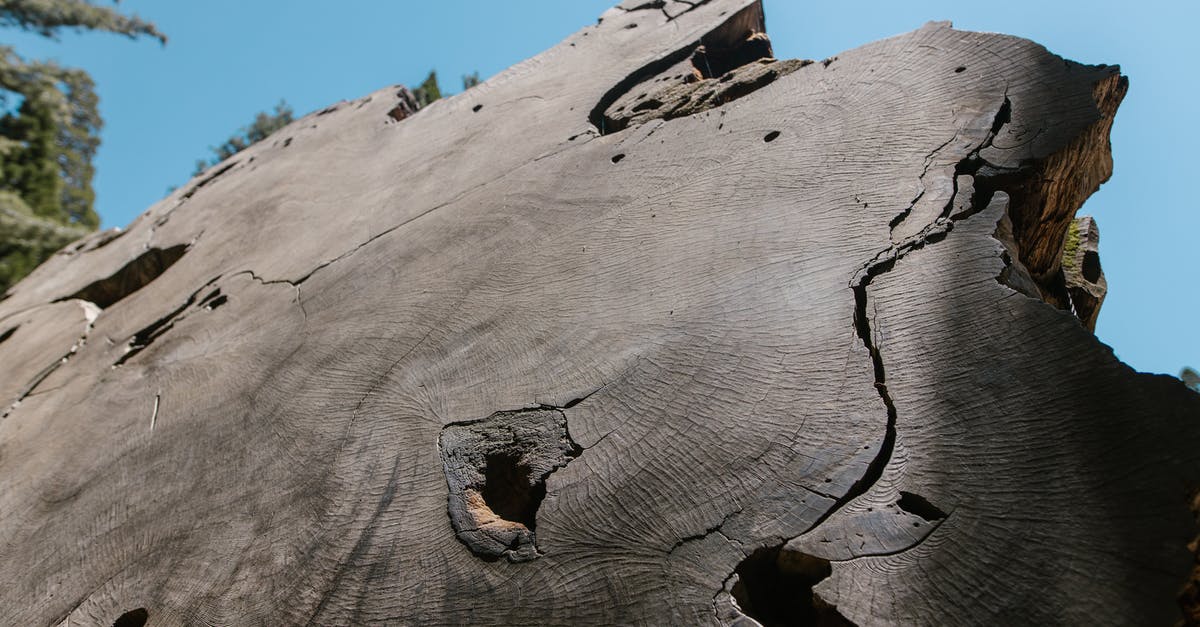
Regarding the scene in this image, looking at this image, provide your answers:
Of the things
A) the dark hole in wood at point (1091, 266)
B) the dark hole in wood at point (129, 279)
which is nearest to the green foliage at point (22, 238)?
the dark hole in wood at point (129, 279)

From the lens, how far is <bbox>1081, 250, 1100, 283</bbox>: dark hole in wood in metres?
1.54

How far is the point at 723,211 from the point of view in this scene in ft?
4.01

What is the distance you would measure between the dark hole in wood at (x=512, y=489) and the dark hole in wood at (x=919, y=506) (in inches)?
16.7

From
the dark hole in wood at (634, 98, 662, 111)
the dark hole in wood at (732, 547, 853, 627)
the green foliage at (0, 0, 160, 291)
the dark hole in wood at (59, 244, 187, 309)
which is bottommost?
the dark hole in wood at (732, 547, 853, 627)

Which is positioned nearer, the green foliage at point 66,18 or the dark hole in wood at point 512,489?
the dark hole in wood at point 512,489

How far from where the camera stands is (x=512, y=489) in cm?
101

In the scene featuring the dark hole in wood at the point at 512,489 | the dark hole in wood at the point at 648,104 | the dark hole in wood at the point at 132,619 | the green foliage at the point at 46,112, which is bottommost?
the dark hole in wood at the point at 132,619

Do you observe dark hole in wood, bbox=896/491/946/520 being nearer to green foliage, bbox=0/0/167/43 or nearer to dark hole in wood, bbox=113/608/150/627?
dark hole in wood, bbox=113/608/150/627

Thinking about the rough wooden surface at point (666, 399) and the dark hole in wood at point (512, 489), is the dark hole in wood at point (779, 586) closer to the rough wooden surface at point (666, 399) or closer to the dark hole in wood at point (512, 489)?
the rough wooden surface at point (666, 399)

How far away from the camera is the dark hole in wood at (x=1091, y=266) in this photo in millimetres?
1540

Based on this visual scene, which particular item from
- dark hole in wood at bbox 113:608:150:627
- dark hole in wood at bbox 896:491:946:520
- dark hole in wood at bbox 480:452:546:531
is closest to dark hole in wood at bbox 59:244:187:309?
dark hole in wood at bbox 113:608:150:627

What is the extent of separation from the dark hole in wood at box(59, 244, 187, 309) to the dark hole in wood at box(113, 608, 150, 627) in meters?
1.38

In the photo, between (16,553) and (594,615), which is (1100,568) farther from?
(16,553)

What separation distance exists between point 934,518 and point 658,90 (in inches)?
49.0
